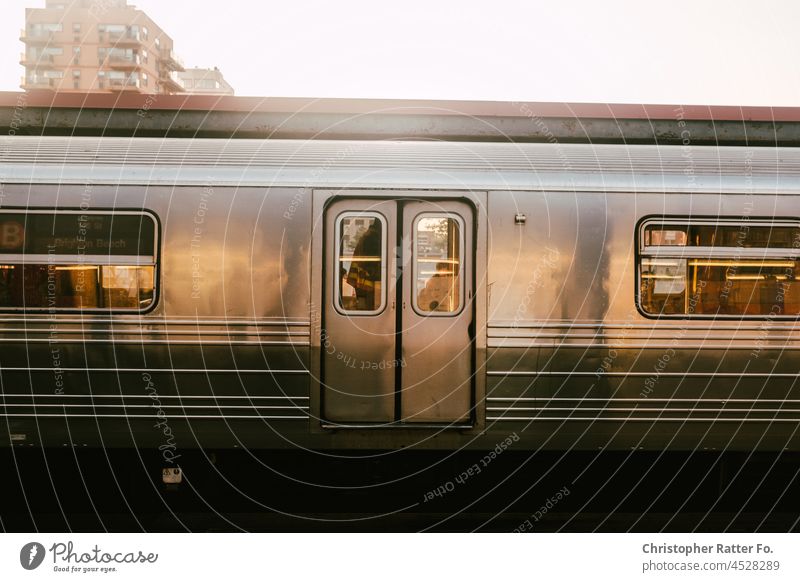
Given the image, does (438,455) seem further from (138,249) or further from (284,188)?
(138,249)

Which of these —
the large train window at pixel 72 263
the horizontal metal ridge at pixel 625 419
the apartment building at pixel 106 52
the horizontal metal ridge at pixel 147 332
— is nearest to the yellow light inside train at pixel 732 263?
the horizontal metal ridge at pixel 625 419

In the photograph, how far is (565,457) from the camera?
7.95m

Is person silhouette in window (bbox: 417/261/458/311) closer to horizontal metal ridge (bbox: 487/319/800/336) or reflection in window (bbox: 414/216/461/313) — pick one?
reflection in window (bbox: 414/216/461/313)

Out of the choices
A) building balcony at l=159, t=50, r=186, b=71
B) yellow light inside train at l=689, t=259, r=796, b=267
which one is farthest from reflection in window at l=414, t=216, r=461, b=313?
building balcony at l=159, t=50, r=186, b=71

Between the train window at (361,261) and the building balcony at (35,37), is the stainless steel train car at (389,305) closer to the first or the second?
the train window at (361,261)

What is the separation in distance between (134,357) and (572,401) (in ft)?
13.7

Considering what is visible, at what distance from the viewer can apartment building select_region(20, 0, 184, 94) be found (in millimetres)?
87125

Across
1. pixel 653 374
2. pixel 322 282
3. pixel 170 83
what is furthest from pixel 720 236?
pixel 170 83

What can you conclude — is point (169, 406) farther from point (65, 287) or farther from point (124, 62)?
point (124, 62)

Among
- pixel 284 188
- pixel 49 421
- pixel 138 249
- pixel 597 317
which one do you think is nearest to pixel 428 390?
pixel 597 317

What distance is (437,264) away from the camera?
725 cm

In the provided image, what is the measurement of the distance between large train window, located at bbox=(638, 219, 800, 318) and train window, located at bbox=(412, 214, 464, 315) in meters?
1.76

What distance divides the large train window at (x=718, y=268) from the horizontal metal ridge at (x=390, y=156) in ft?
2.01

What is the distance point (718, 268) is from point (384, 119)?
658cm
